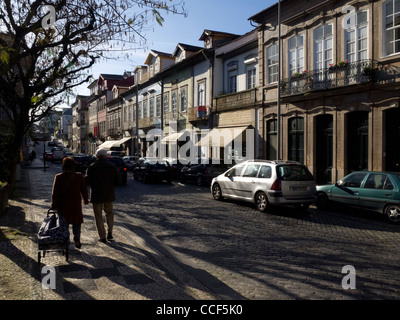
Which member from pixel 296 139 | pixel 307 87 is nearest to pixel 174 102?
pixel 296 139

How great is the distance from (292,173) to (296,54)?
10902 mm

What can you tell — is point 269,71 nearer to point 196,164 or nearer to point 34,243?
point 196,164

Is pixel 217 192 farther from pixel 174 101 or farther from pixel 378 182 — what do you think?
pixel 174 101

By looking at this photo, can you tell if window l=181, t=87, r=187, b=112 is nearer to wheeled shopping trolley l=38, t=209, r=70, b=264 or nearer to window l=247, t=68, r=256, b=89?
window l=247, t=68, r=256, b=89

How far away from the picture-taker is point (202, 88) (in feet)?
100

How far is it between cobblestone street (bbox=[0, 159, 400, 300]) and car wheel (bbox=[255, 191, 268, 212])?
18.7 inches

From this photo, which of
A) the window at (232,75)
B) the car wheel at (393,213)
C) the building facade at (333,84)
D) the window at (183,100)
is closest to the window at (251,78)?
the building facade at (333,84)

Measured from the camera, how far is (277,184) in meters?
12.0

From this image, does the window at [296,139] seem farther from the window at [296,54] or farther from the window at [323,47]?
the window at [323,47]

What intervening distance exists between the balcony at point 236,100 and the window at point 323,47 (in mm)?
4928

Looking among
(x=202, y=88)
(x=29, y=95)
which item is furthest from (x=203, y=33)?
(x=29, y=95)

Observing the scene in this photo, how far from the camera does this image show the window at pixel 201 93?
1192 inches

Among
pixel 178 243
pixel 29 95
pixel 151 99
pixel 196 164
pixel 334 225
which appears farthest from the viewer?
pixel 151 99

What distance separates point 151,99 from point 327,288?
1525 inches
